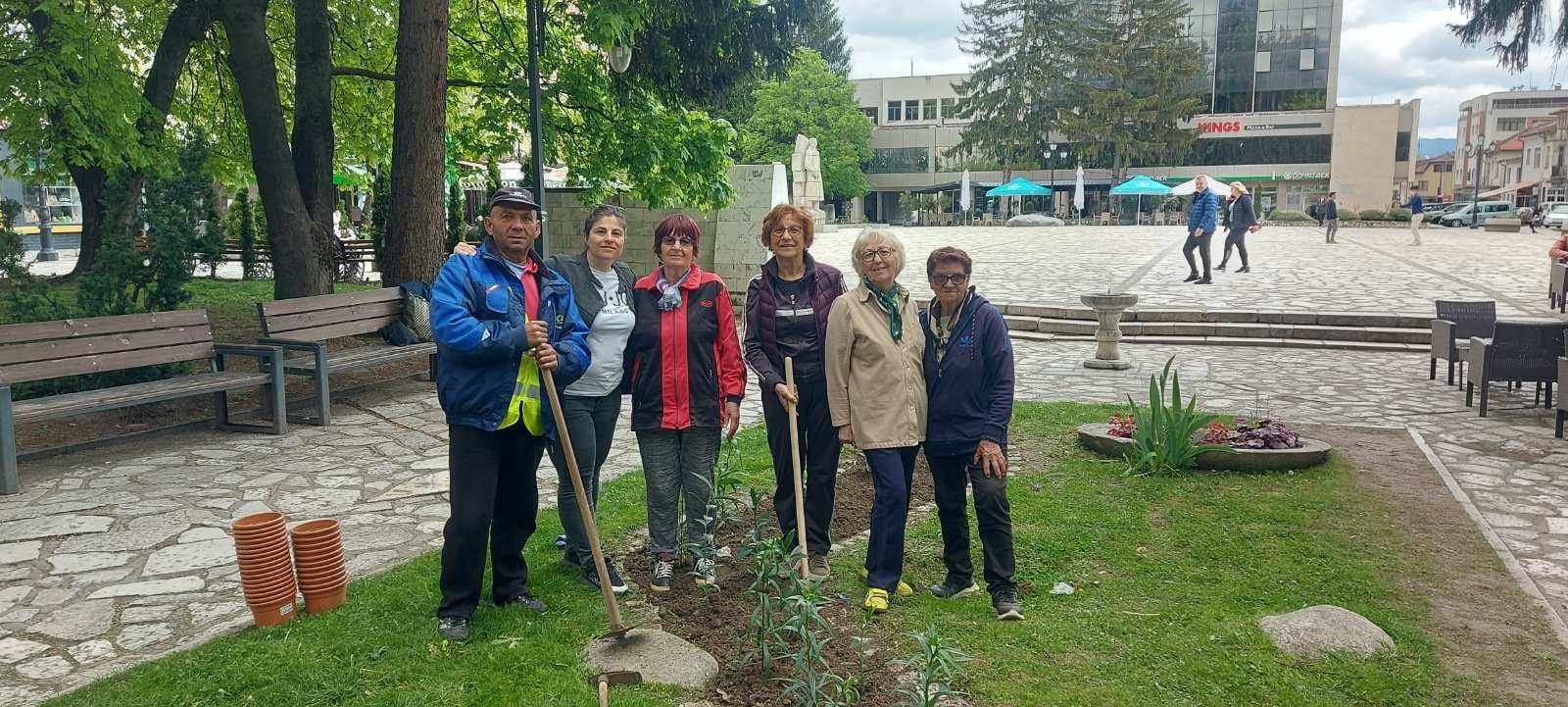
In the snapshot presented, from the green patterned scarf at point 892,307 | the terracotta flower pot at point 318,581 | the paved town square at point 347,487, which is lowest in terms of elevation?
the paved town square at point 347,487

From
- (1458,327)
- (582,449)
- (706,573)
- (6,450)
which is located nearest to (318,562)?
(582,449)

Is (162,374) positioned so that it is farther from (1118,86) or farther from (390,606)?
(1118,86)

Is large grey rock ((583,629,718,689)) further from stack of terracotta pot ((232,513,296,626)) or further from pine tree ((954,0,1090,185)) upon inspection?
pine tree ((954,0,1090,185))

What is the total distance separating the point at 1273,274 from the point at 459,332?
1861 cm

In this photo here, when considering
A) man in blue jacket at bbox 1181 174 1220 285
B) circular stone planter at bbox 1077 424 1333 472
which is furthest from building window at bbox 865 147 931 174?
circular stone planter at bbox 1077 424 1333 472

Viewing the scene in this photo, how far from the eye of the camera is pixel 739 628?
14.0ft

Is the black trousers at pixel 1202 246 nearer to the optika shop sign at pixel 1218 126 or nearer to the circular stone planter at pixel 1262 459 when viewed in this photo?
the circular stone planter at pixel 1262 459

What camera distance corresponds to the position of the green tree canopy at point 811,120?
57.3m

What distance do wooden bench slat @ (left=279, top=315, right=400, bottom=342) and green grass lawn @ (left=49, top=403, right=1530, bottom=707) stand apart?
4.00 m

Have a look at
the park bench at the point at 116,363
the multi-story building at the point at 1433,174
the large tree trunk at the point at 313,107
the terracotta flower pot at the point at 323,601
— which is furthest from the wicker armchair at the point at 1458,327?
the multi-story building at the point at 1433,174

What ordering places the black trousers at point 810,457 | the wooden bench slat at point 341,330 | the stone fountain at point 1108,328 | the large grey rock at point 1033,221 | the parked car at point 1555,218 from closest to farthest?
the black trousers at point 810,457
the wooden bench slat at point 341,330
the stone fountain at point 1108,328
the parked car at point 1555,218
the large grey rock at point 1033,221

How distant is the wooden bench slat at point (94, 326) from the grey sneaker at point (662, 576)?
494 cm

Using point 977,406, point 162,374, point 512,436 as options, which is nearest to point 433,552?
point 512,436

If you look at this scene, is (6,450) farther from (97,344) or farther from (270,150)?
(270,150)
